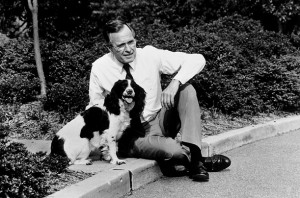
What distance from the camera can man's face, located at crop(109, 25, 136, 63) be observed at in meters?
5.58

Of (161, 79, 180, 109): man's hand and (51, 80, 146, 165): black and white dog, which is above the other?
(161, 79, 180, 109): man's hand

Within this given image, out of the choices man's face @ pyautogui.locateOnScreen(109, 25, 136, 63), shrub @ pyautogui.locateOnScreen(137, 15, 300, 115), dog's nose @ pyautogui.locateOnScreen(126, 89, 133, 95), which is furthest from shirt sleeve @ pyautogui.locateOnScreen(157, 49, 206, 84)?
shrub @ pyautogui.locateOnScreen(137, 15, 300, 115)

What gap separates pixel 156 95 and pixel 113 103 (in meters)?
0.51

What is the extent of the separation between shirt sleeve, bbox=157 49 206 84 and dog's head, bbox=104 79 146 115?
1.35 ft

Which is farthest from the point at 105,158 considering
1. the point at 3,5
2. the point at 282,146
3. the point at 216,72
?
the point at 3,5

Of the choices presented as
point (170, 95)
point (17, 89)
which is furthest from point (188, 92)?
point (17, 89)

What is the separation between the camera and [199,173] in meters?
5.41

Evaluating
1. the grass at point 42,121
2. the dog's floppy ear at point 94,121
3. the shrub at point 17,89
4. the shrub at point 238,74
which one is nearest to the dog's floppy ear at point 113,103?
the dog's floppy ear at point 94,121

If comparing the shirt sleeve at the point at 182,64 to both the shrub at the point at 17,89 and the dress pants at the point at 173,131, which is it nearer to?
the dress pants at the point at 173,131

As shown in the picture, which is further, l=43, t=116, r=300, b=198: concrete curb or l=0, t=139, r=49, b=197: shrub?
A: l=43, t=116, r=300, b=198: concrete curb

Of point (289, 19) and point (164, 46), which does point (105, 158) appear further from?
point (289, 19)

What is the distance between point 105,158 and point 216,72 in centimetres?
388

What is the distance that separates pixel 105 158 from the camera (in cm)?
586

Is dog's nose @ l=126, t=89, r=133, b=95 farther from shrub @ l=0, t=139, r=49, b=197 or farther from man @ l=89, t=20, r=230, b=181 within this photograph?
shrub @ l=0, t=139, r=49, b=197
